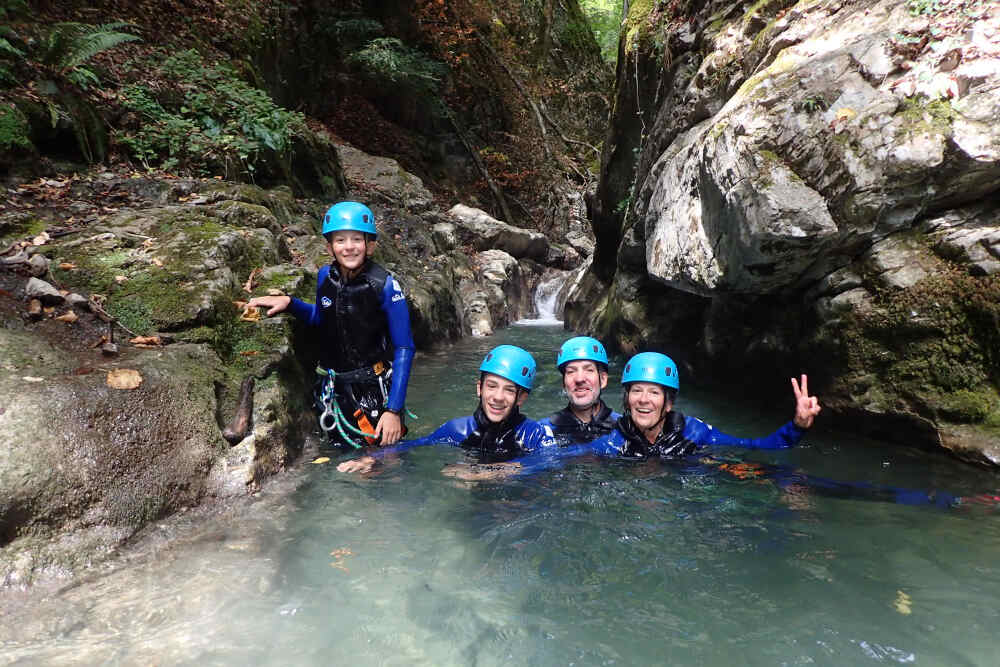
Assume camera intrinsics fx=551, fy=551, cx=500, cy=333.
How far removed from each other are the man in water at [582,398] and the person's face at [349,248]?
200cm

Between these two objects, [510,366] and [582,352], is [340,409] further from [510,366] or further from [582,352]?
[582,352]

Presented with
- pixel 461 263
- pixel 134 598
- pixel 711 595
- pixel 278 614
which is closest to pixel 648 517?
pixel 711 595

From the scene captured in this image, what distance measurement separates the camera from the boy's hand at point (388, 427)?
4.45 m

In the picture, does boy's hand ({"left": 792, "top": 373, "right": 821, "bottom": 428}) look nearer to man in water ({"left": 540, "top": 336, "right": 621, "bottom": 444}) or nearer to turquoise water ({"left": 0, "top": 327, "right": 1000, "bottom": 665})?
turquoise water ({"left": 0, "top": 327, "right": 1000, "bottom": 665})

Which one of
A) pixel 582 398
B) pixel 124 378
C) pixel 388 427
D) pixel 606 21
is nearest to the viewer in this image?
pixel 124 378

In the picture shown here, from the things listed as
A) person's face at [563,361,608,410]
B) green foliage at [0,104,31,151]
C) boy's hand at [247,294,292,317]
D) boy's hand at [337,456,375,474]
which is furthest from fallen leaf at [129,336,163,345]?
green foliage at [0,104,31,151]

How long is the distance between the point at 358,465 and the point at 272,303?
1.57m

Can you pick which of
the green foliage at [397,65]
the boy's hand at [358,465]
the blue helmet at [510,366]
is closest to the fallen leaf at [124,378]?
the boy's hand at [358,465]

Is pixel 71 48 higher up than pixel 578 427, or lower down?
higher up

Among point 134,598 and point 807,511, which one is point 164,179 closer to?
point 134,598

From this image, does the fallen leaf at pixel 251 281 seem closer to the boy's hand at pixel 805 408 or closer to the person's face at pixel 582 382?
the person's face at pixel 582 382

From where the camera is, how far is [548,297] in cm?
1822

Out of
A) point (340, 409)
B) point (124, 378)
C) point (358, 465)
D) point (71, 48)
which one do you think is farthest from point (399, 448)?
point (71, 48)

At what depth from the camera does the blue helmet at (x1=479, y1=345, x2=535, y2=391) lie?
4715 millimetres
